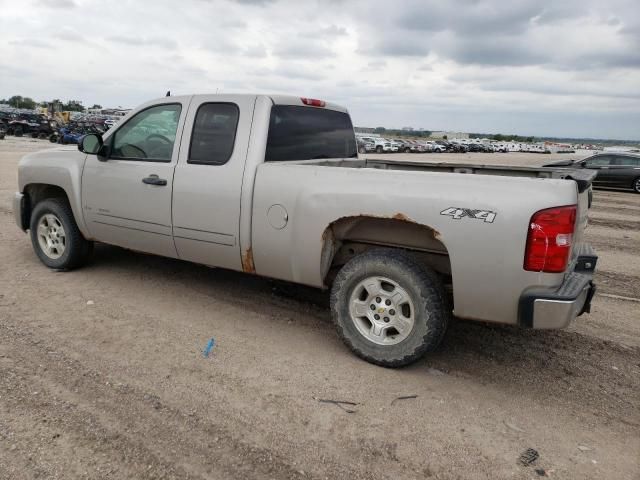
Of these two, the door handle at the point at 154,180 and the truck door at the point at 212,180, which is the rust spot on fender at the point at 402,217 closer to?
the truck door at the point at 212,180

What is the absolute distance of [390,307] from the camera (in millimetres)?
3719

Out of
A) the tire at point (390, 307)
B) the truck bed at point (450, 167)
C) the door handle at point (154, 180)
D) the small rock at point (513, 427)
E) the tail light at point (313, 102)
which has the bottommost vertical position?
the small rock at point (513, 427)

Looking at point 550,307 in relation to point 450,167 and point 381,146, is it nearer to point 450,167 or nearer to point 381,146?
point 450,167

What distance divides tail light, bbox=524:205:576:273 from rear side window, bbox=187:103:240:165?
2.44m

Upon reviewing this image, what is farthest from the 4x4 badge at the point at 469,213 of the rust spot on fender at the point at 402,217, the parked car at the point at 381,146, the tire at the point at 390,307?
the parked car at the point at 381,146

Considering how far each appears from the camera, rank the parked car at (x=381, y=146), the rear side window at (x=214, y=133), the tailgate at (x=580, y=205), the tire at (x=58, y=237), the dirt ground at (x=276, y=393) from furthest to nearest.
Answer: the parked car at (x=381, y=146), the tire at (x=58, y=237), the rear side window at (x=214, y=133), the tailgate at (x=580, y=205), the dirt ground at (x=276, y=393)

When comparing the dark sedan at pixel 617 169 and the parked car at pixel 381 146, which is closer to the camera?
the dark sedan at pixel 617 169

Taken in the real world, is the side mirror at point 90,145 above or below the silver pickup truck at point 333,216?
above

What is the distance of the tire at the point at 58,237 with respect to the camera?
554 centimetres

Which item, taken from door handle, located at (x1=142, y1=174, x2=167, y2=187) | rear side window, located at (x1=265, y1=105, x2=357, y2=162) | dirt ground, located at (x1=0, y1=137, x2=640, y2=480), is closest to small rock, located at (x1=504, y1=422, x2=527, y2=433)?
dirt ground, located at (x1=0, y1=137, x2=640, y2=480)

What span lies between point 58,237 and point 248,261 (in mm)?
2703

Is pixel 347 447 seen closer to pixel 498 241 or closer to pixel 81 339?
pixel 498 241

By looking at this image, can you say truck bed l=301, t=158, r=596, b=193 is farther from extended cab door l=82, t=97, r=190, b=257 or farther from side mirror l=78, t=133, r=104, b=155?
side mirror l=78, t=133, r=104, b=155

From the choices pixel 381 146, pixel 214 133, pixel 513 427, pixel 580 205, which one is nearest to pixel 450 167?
pixel 580 205
